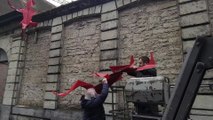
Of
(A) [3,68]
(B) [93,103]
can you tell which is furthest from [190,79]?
(A) [3,68]

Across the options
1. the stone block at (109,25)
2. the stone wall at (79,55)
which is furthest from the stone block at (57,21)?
the stone block at (109,25)

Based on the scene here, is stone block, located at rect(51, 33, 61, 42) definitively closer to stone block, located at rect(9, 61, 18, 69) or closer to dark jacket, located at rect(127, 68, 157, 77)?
stone block, located at rect(9, 61, 18, 69)

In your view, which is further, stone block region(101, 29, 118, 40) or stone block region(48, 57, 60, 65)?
stone block region(48, 57, 60, 65)

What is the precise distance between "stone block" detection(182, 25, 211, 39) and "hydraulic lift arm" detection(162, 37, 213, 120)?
129 inches

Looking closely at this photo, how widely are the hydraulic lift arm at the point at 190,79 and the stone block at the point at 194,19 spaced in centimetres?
343

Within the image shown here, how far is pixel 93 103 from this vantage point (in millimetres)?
3311

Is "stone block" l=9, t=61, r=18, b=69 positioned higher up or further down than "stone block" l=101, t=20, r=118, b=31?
further down

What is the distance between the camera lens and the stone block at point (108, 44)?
232 inches

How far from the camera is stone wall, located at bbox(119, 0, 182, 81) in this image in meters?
4.98

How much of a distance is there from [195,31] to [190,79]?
3448 mm

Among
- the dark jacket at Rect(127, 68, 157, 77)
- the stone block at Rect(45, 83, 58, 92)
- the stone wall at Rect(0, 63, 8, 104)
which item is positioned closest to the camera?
the dark jacket at Rect(127, 68, 157, 77)

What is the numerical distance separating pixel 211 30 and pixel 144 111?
306cm

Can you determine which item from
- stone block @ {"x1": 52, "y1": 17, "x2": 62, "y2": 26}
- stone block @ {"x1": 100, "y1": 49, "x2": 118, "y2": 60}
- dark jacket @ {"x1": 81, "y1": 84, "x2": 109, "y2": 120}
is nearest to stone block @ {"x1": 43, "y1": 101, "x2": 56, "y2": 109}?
stone block @ {"x1": 100, "y1": 49, "x2": 118, "y2": 60}

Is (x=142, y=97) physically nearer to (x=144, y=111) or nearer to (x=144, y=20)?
(x=144, y=111)
